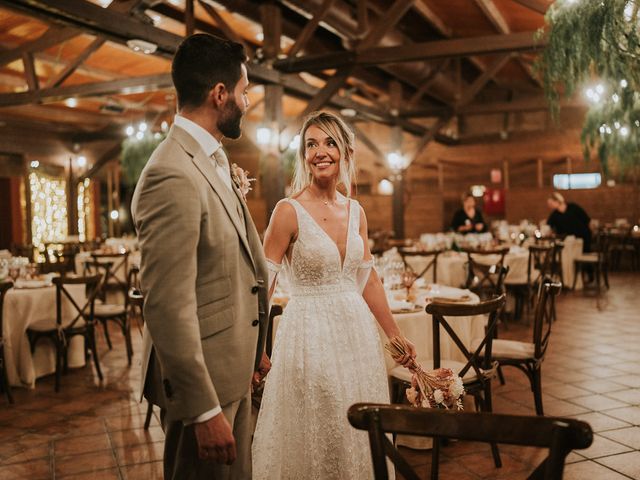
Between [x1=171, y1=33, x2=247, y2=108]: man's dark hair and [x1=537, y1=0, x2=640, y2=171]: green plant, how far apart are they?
255cm

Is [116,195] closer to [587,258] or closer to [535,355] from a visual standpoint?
[587,258]

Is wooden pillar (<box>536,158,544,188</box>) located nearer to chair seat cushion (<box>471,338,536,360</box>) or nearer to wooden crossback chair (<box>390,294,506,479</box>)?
chair seat cushion (<box>471,338,536,360</box>)

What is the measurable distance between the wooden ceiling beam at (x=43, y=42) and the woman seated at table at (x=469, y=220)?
250 inches

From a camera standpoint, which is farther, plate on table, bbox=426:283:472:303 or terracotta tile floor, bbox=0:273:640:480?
plate on table, bbox=426:283:472:303

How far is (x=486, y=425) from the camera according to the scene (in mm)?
1321

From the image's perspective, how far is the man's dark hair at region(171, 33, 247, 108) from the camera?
61.9 inches

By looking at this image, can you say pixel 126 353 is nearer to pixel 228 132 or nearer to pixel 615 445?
pixel 615 445

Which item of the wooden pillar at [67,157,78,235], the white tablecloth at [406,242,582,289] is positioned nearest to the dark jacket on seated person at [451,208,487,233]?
the white tablecloth at [406,242,582,289]

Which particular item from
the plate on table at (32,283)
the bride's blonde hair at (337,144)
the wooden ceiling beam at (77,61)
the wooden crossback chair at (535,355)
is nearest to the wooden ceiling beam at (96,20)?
the wooden ceiling beam at (77,61)

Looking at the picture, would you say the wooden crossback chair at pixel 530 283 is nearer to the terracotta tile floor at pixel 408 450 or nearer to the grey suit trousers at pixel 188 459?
the terracotta tile floor at pixel 408 450

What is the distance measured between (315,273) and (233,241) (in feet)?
3.10

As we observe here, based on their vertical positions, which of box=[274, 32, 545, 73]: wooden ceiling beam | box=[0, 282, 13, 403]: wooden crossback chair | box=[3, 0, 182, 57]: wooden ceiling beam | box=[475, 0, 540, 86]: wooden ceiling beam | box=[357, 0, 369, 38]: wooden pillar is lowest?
box=[0, 282, 13, 403]: wooden crossback chair

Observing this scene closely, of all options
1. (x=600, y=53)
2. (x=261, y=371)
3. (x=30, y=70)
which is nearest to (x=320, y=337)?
(x=261, y=371)

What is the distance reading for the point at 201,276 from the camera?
60.1 inches
